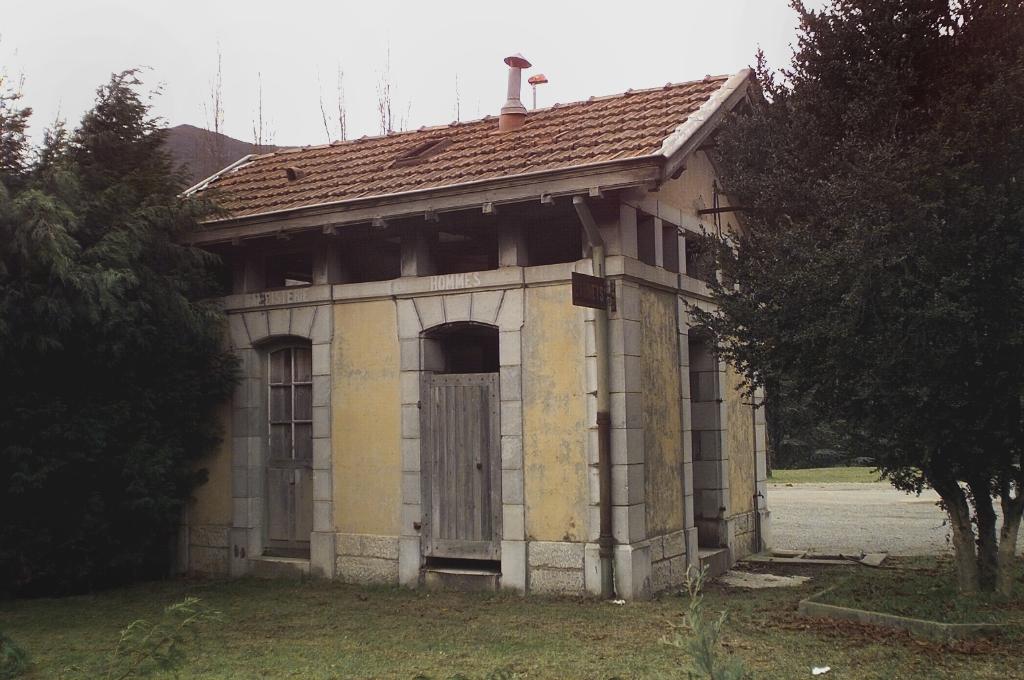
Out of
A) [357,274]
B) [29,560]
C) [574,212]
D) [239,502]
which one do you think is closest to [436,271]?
[357,274]

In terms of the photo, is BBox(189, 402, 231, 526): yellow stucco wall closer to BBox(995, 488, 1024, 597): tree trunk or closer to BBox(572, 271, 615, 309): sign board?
BBox(572, 271, 615, 309): sign board

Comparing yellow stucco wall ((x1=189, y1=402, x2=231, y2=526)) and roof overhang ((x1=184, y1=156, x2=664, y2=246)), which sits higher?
roof overhang ((x1=184, y1=156, x2=664, y2=246))

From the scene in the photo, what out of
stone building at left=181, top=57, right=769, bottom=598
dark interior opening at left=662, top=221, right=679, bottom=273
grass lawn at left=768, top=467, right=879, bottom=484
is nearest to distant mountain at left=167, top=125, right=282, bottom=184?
grass lawn at left=768, top=467, right=879, bottom=484

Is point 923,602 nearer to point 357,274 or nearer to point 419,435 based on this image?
point 419,435

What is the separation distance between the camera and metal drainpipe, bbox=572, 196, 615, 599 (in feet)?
29.4

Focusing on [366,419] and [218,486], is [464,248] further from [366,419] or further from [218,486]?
[218,486]

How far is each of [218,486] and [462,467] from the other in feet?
11.1

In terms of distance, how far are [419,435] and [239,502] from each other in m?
2.59

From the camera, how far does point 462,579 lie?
9711 mm

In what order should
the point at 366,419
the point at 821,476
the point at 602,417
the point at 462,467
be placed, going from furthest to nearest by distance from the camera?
the point at 821,476, the point at 366,419, the point at 462,467, the point at 602,417

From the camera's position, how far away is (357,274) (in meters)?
11.0

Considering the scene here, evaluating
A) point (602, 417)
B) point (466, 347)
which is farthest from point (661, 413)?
point (466, 347)

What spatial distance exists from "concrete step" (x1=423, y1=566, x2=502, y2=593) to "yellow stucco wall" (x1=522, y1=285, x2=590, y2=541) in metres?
0.64

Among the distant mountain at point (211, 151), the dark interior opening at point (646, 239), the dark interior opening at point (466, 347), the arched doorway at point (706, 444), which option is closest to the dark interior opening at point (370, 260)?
the dark interior opening at point (466, 347)
